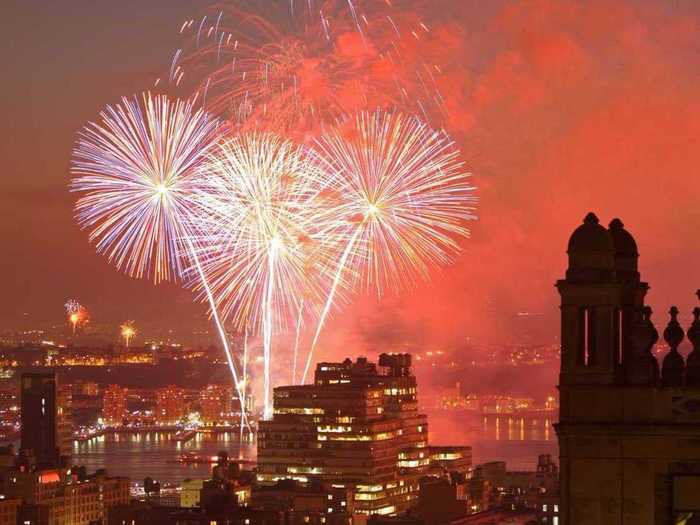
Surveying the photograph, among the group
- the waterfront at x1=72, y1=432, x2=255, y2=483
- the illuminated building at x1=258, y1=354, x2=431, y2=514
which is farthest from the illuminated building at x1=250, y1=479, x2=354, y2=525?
the waterfront at x1=72, y1=432, x2=255, y2=483

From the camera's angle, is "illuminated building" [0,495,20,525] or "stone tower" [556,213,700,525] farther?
"illuminated building" [0,495,20,525]

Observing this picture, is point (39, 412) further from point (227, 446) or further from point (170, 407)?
point (170, 407)

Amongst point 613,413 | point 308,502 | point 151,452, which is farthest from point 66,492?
point 613,413

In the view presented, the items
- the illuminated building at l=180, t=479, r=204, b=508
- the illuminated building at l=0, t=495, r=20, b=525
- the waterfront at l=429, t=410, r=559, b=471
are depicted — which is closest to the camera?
the illuminated building at l=0, t=495, r=20, b=525

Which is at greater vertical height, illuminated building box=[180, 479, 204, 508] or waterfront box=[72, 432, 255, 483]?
illuminated building box=[180, 479, 204, 508]

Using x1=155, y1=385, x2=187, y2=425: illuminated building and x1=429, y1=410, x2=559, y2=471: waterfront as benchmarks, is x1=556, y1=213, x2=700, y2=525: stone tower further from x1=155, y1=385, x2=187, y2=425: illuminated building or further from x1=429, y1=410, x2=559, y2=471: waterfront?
x1=155, y1=385, x2=187, y2=425: illuminated building

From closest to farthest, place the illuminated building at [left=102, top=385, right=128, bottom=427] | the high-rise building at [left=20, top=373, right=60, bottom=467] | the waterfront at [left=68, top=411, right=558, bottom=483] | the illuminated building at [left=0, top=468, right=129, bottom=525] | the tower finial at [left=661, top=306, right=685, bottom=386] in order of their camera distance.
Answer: the tower finial at [left=661, top=306, right=685, bottom=386] → the illuminated building at [left=0, top=468, right=129, bottom=525] → the high-rise building at [left=20, top=373, right=60, bottom=467] → the waterfront at [left=68, top=411, right=558, bottom=483] → the illuminated building at [left=102, top=385, right=128, bottom=427]

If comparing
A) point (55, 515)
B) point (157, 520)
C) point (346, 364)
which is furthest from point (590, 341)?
point (346, 364)

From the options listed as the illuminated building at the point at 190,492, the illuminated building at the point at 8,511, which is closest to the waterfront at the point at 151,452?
the illuminated building at the point at 190,492
